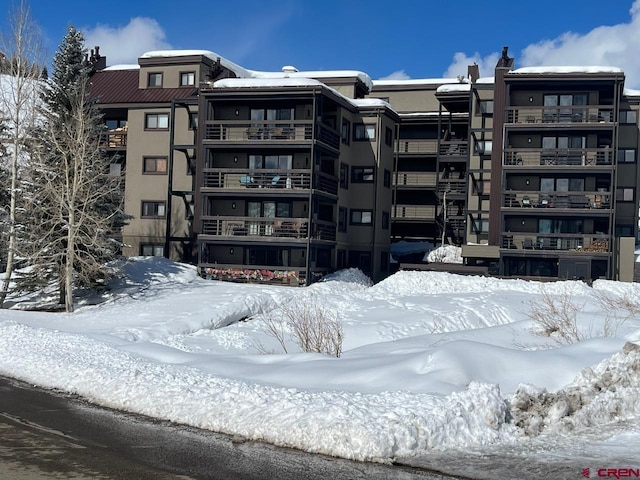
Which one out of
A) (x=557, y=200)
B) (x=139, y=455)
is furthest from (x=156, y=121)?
A: (x=139, y=455)

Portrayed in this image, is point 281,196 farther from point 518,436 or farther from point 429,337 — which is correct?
point 518,436

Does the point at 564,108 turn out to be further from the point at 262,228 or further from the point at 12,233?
the point at 12,233

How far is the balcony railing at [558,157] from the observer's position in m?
45.1

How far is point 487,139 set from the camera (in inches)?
2045

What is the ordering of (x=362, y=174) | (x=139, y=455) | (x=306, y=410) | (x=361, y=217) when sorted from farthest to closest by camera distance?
(x=362, y=174), (x=361, y=217), (x=306, y=410), (x=139, y=455)

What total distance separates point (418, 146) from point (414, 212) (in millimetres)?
5267

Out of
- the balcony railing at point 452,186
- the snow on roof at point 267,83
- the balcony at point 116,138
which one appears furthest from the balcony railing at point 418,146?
the balcony at point 116,138

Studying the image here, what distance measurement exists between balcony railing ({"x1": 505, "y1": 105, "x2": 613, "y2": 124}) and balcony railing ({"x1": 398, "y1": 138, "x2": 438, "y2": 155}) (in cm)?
1255

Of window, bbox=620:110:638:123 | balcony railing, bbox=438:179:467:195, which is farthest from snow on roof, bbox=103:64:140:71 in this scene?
window, bbox=620:110:638:123

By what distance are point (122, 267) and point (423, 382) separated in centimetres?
2793

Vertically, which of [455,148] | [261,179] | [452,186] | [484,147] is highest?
[455,148]

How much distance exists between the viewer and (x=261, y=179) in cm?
4450

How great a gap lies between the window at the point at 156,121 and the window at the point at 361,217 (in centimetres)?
1384

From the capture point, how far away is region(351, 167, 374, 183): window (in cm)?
5100
